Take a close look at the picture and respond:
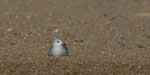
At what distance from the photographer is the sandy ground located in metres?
6.70

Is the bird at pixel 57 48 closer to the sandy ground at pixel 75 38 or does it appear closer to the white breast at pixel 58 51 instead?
the white breast at pixel 58 51

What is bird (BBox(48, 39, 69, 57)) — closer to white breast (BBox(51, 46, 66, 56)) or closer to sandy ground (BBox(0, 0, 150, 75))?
white breast (BBox(51, 46, 66, 56))

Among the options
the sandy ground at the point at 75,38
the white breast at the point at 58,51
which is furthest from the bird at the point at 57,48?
the sandy ground at the point at 75,38

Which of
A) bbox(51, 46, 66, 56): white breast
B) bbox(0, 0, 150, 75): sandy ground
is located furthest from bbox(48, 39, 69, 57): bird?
bbox(0, 0, 150, 75): sandy ground

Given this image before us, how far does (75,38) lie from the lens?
9109 mm

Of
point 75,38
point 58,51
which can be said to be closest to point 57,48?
point 58,51

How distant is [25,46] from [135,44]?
8.84ft

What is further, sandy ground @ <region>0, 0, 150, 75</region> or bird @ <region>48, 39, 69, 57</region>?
bird @ <region>48, 39, 69, 57</region>

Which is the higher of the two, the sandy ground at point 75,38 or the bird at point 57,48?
the bird at point 57,48

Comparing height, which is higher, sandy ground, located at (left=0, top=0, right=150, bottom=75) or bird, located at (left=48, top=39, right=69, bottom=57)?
bird, located at (left=48, top=39, right=69, bottom=57)

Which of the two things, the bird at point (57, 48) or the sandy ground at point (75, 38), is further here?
the bird at point (57, 48)

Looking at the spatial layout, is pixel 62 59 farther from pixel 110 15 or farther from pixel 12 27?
pixel 110 15

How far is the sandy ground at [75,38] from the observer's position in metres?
6.70

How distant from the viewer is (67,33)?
9570 mm
